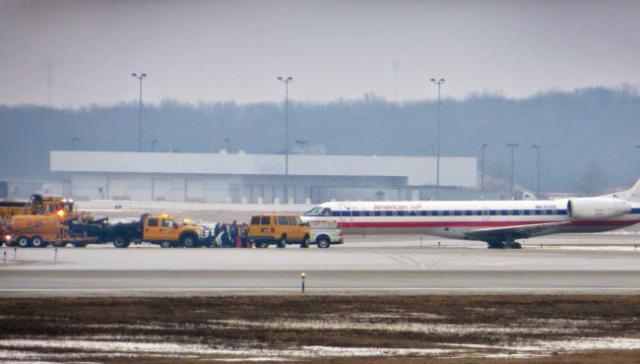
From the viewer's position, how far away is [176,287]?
49031 mm

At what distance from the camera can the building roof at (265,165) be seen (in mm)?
168375

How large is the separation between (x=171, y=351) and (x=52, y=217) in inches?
1965

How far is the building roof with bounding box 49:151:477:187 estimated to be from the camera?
168375 mm

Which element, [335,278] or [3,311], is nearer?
[3,311]

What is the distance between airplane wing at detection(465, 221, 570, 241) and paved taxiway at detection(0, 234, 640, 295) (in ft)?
44.7

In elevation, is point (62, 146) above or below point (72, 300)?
above

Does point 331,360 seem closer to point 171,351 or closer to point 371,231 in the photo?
point 171,351

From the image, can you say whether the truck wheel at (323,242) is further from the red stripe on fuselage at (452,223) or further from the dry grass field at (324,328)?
the dry grass field at (324,328)

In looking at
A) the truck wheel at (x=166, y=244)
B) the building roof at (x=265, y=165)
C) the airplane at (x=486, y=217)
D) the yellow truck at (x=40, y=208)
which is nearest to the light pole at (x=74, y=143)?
the building roof at (x=265, y=165)

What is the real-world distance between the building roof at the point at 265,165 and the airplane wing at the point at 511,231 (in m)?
79.1

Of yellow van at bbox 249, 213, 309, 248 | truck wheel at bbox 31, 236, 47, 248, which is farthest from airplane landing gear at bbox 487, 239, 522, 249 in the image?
truck wheel at bbox 31, 236, 47, 248

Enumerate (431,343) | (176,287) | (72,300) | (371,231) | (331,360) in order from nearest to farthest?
(331,360), (431,343), (72,300), (176,287), (371,231)

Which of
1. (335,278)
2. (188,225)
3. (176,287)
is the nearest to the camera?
(176,287)

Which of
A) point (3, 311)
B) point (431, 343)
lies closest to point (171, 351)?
point (431, 343)
